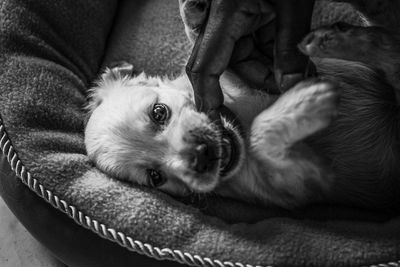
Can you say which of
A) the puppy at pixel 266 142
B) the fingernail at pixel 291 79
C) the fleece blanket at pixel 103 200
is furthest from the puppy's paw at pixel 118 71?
the fingernail at pixel 291 79

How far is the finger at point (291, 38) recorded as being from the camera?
1.30m

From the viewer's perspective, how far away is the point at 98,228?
1.45m

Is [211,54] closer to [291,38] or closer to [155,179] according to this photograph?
[291,38]

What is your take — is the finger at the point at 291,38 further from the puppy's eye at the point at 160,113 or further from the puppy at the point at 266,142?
the puppy's eye at the point at 160,113

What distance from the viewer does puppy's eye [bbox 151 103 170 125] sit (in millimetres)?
1572

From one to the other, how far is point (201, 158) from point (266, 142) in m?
0.20

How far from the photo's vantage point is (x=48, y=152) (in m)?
1.62

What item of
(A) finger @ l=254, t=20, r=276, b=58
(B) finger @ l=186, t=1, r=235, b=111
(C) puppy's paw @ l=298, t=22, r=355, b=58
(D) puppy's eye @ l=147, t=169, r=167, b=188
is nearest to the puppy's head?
(D) puppy's eye @ l=147, t=169, r=167, b=188

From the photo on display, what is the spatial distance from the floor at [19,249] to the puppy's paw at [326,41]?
130 cm

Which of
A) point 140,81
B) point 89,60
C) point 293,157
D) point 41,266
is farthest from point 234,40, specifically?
point 41,266

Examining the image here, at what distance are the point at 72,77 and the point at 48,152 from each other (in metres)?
0.43

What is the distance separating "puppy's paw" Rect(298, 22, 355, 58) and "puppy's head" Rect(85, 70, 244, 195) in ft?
A: 1.27

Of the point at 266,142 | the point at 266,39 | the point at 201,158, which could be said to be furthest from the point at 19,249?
the point at 266,39

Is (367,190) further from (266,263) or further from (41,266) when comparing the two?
(41,266)
